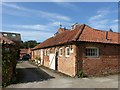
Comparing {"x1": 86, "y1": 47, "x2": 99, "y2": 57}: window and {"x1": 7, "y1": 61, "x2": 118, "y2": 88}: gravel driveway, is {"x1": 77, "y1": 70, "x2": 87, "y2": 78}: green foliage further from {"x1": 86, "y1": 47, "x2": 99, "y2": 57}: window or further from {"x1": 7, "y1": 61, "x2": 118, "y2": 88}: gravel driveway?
{"x1": 86, "y1": 47, "x2": 99, "y2": 57}: window

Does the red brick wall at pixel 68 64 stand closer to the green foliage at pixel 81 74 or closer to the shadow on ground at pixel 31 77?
the green foliage at pixel 81 74

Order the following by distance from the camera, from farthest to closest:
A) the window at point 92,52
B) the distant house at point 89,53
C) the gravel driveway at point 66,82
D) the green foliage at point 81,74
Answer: the window at point 92,52, the distant house at point 89,53, the green foliage at point 81,74, the gravel driveway at point 66,82

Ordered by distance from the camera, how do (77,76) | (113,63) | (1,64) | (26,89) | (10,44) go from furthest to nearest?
(113,63)
(77,76)
(10,44)
(1,64)
(26,89)

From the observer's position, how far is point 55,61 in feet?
77.0

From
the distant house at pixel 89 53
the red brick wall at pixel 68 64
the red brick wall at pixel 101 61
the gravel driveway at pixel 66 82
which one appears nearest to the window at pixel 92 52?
the distant house at pixel 89 53

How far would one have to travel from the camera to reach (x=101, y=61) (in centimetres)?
1898

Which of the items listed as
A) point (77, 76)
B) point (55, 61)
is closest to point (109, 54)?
point (77, 76)

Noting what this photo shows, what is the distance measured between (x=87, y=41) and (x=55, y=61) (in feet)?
21.7

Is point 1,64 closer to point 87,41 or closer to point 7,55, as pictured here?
point 7,55

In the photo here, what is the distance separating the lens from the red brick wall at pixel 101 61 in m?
18.0

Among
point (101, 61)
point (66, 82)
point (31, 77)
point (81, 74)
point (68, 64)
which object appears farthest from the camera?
point (68, 64)

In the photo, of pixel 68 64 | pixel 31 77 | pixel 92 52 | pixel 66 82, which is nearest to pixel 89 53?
pixel 92 52

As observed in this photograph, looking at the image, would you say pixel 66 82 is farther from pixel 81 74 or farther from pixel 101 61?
pixel 101 61

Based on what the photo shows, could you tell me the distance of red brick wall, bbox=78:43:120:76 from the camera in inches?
709
